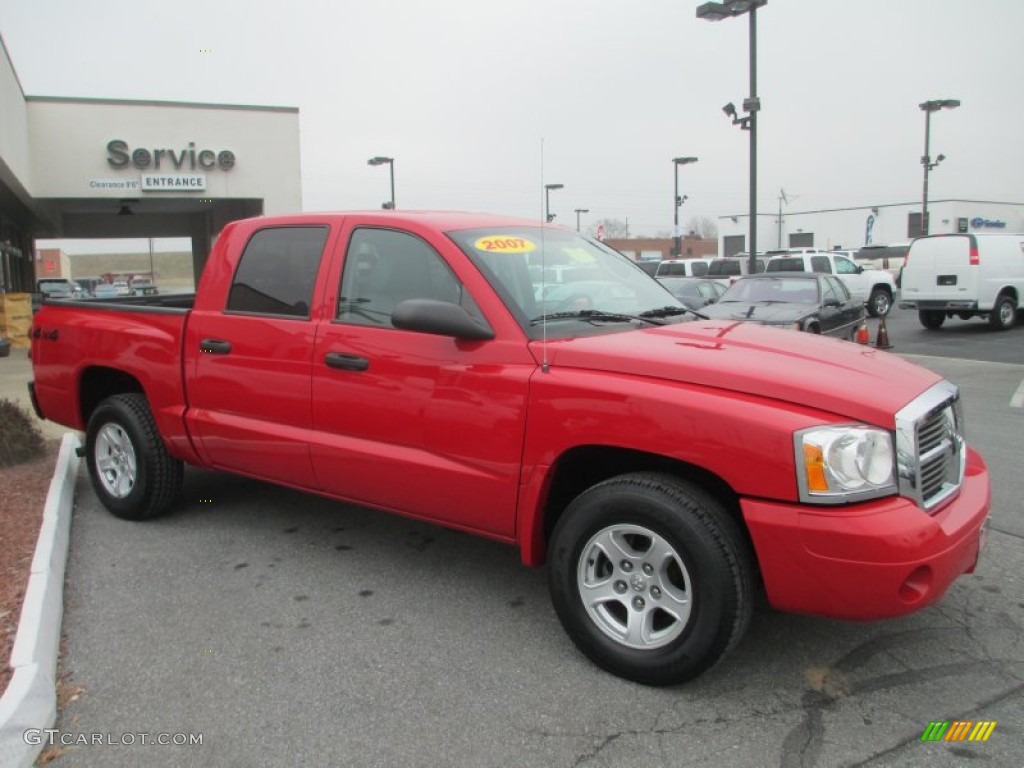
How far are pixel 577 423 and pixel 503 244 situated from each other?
1.14 m

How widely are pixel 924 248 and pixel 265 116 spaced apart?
52.4 ft

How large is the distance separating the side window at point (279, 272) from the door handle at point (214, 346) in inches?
7.9

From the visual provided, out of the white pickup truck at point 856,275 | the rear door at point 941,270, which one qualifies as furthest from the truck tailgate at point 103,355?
the white pickup truck at point 856,275

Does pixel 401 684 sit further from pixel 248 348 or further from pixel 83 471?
pixel 83 471

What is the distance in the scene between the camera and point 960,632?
3.52 metres

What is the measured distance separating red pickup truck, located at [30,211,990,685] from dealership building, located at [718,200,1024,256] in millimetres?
52451

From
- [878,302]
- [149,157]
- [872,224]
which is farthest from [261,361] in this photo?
[872,224]

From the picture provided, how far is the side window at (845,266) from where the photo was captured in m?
24.2

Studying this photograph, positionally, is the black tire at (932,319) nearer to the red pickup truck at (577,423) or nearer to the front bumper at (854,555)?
the red pickup truck at (577,423)

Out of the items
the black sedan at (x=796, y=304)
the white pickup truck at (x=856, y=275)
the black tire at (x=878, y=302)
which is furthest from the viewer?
the black tire at (x=878, y=302)

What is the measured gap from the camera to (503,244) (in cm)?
393

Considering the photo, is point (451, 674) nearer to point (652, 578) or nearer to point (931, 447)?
point (652, 578)

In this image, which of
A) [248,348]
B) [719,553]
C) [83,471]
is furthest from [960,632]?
[83,471]

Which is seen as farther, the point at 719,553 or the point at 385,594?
the point at 385,594
